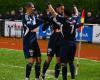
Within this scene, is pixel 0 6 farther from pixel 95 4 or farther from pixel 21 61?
pixel 21 61

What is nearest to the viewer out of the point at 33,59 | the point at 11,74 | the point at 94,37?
the point at 33,59

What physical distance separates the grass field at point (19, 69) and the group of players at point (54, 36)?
114 cm

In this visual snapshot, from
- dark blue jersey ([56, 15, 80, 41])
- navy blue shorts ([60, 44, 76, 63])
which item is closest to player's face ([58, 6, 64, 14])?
dark blue jersey ([56, 15, 80, 41])

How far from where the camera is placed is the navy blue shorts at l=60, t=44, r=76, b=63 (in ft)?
48.7

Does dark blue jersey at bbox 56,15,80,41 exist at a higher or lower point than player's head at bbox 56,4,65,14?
lower

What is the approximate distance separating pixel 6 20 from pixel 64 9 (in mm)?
24585

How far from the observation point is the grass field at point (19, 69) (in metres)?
16.9

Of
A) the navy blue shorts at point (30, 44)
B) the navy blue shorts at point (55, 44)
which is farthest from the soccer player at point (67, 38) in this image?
the navy blue shorts at point (30, 44)

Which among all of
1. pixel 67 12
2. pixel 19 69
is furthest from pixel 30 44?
pixel 19 69

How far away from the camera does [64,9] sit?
15.1 meters

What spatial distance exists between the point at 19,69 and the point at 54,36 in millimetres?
4053

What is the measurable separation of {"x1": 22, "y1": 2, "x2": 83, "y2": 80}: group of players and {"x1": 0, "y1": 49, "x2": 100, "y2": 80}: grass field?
1140 millimetres

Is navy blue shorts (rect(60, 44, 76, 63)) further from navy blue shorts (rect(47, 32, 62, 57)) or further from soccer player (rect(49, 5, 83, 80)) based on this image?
navy blue shorts (rect(47, 32, 62, 57))

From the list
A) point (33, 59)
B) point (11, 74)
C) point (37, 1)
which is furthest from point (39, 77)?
point (37, 1)
